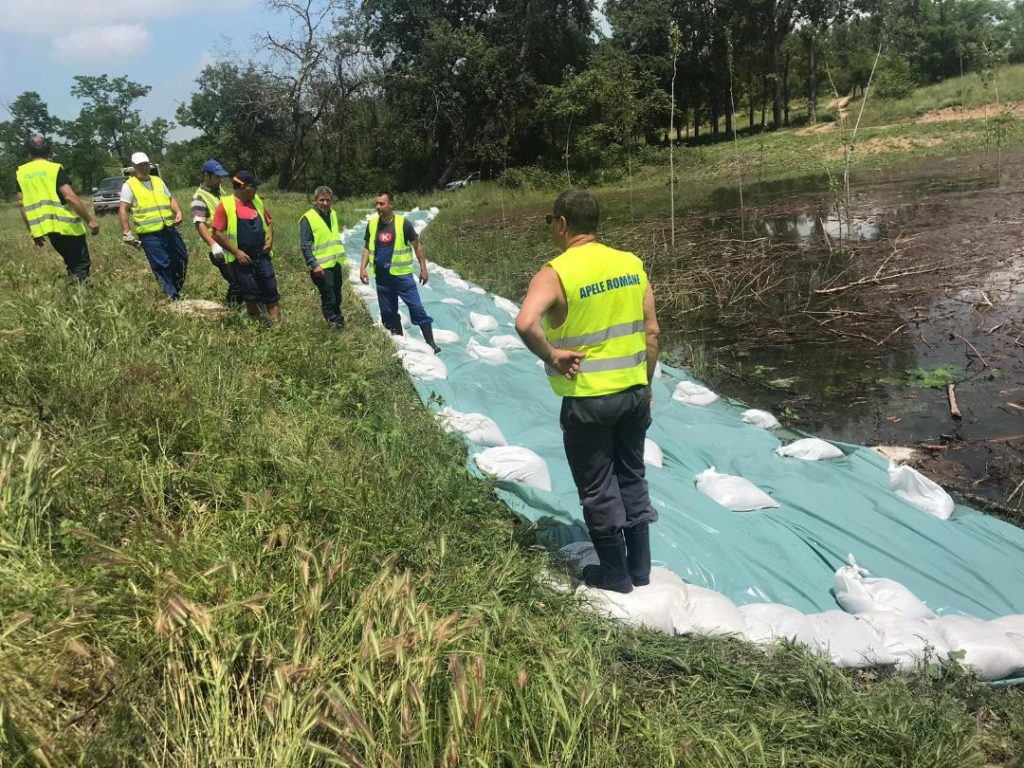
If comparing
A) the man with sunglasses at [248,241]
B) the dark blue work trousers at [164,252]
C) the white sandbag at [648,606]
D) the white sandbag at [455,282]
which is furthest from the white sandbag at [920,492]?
the white sandbag at [455,282]

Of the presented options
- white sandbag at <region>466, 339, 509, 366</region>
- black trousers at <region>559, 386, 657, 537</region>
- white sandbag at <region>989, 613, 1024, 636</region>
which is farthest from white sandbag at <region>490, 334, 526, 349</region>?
white sandbag at <region>989, 613, 1024, 636</region>

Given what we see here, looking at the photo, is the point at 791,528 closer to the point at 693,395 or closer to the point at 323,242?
the point at 693,395

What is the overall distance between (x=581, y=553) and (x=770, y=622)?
82 cm

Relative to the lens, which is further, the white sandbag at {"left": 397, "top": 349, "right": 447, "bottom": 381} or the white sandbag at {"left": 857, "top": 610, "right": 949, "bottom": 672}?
the white sandbag at {"left": 397, "top": 349, "right": 447, "bottom": 381}

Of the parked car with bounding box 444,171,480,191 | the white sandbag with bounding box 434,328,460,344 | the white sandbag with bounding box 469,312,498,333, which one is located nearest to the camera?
the white sandbag with bounding box 434,328,460,344

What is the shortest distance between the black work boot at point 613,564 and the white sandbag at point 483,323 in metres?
4.15

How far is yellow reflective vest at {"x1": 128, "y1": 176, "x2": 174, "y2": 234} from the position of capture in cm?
525

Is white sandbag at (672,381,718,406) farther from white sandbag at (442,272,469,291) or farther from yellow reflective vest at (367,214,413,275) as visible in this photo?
white sandbag at (442,272,469,291)

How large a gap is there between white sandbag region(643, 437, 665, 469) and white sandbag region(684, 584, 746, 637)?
1.19 meters

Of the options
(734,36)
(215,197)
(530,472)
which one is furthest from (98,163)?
(530,472)

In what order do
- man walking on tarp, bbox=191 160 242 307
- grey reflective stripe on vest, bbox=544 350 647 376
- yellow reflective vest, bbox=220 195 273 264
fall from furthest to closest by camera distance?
man walking on tarp, bbox=191 160 242 307
yellow reflective vest, bbox=220 195 273 264
grey reflective stripe on vest, bbox=544 350 647 376

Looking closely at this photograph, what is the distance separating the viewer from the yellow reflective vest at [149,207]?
5.25 metres

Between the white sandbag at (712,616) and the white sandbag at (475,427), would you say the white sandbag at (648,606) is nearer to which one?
the white sandbag at (712,616)

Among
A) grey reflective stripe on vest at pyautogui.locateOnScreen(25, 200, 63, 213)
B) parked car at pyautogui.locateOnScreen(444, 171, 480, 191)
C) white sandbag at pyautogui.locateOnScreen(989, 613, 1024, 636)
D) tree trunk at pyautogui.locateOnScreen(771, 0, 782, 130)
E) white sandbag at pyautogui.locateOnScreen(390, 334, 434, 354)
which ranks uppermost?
tree trunk at pyautogui.locateOnScreen(771, 0, 782, 130)
